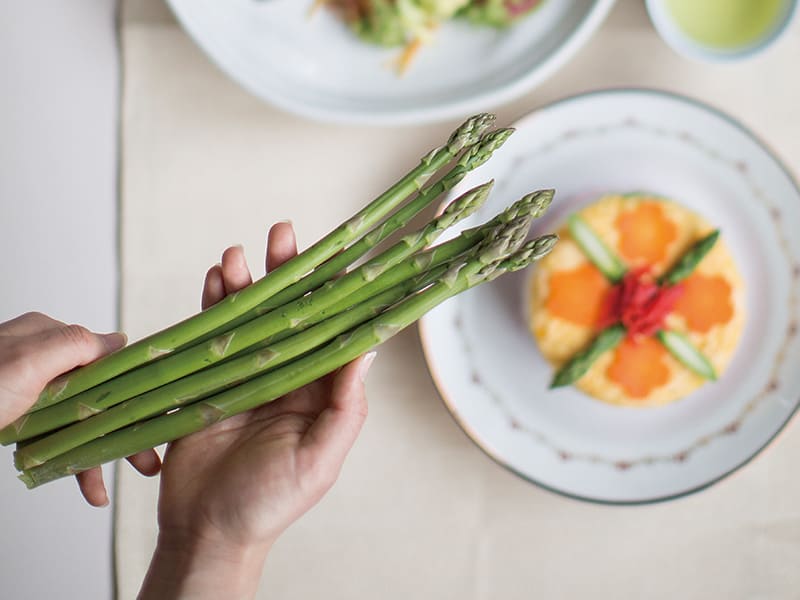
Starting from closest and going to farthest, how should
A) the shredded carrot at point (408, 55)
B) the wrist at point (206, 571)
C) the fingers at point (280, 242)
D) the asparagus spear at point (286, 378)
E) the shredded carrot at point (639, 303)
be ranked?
the asparagus spear at point (286, 378), the wrist at point (206, 571), the fingers at point (280, 242), the shredded carrot at point (639, 303), the shredded carrot at point (408, 55)

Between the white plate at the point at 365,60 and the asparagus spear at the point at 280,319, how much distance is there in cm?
41

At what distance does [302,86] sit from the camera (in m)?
1.33

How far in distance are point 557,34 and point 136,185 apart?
803mm

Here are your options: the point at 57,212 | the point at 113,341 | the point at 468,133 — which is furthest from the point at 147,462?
the point at 468,133

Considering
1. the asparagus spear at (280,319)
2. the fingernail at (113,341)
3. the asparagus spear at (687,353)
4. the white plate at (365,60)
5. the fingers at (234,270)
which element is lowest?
the asparagus spear at (687,353)

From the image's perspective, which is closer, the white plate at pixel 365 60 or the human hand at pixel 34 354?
the human hand at pixel 34 354

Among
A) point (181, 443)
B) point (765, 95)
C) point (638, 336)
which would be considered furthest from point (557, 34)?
point (181, 443)

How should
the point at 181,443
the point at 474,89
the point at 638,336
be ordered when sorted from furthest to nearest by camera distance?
the point at 474,89
the point at 638,336
the point at 181,443

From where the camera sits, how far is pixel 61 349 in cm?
93

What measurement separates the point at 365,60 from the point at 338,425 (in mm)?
719

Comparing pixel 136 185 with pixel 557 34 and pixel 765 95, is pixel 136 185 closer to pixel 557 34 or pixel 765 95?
pixel 557 34

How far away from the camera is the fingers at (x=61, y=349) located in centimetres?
91

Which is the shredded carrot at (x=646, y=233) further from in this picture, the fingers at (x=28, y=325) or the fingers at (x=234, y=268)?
the fingers at (x=28, y=325)

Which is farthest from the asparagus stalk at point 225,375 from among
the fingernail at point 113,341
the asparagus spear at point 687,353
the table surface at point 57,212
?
the asparagus spear at point 687,353
